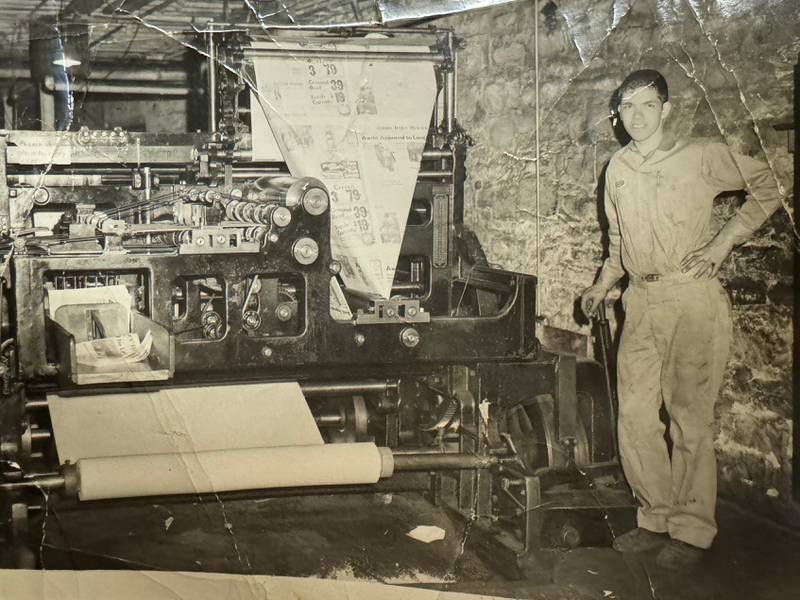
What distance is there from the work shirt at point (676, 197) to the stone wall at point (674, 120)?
0.11 feet

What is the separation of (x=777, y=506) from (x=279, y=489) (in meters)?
1.18

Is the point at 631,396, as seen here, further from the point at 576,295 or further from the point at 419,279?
the point at 419,279

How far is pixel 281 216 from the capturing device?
1.77 metres

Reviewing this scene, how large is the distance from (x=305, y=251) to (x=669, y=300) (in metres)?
0.83

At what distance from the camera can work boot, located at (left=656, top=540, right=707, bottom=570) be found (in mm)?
1847

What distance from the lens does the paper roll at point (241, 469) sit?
5.37ft

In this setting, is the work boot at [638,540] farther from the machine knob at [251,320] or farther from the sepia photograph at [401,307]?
the machine knob at [251,320]

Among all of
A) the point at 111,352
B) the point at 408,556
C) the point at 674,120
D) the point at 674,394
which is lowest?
the point at 408,556

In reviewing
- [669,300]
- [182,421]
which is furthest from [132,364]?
[669,300]

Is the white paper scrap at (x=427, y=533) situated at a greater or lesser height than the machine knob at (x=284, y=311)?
lesser

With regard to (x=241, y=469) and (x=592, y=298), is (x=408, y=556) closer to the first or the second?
(x=241, y=469)

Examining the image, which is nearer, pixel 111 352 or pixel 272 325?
pixel 111 352

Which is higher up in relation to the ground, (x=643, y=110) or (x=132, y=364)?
(x=643, y=110)

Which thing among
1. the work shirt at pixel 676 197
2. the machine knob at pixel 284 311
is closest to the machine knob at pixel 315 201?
the machine knob at pixel 284 311
